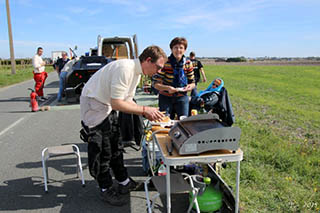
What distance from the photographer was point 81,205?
3.54 metres

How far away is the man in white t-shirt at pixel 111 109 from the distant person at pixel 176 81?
3.76 feet

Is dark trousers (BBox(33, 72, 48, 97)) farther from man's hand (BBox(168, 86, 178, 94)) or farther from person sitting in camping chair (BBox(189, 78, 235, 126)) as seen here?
person sitting in camping chair (BBox(189, 78, 235, 126))

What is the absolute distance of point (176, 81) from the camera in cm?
443

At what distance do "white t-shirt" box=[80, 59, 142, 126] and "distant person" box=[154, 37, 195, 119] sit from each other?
121 centimetres

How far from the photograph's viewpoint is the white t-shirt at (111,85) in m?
2.99

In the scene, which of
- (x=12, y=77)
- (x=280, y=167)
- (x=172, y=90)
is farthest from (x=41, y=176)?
(x=12, y=77)

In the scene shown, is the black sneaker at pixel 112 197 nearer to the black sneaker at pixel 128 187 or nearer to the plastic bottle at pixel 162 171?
the black sneaker at pixel 128 187

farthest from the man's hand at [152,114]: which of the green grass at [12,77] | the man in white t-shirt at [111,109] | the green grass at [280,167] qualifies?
the green grass at [12,77]

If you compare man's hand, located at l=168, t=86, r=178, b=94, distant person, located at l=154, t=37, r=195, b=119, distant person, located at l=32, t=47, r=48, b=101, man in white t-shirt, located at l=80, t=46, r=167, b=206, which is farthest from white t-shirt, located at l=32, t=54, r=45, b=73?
man in white t-shirt, located at l=80, t=46, r=167, b=206

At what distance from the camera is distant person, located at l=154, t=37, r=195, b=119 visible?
169 inches

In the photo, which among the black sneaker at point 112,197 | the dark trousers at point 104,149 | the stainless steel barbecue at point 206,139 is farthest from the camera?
the black sneaker at point 112,197

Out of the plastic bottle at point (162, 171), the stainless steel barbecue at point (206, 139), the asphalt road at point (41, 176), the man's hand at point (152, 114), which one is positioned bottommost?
the asphalt road at point (41, 176)

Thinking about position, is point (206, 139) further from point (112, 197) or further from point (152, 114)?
point (112, 197)

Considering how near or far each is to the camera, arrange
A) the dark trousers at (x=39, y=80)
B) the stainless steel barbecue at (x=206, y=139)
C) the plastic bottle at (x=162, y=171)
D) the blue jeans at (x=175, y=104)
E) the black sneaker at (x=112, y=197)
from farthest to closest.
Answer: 1. the dark trousers at (x=39, y=80)
2. the blue jeans at (x=175, y=104)
3. the plastic bottle at (x=162, y=171)
4. the black sneaker at (x=112, y=197)
5. the stainless steel barbecue at (x=206, y=139)
